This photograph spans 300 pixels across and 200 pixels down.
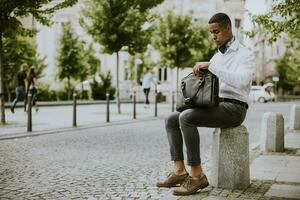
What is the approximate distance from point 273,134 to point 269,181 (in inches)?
133

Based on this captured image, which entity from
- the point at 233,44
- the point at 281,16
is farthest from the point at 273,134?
the point at 233,44

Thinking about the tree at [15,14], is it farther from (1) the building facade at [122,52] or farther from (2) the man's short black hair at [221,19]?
(1) the building facade at [122,52]

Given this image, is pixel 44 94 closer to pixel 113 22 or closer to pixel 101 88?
pixel 101 88

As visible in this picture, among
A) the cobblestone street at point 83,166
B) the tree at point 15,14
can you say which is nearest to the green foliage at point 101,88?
the tree at point 15,14

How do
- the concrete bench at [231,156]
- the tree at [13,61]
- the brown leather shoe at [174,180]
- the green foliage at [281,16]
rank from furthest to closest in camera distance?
the tree at [13,61] → the green foliage at [281,16] → the brown leather shoe at [174,180] → the concrete bench at [231,156]

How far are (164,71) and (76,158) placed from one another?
141ft

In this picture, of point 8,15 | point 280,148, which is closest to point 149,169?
point 280,148

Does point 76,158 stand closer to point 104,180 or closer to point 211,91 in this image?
point 104,180

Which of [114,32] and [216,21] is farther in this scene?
[114,32]

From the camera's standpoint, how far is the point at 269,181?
6500 millimetres

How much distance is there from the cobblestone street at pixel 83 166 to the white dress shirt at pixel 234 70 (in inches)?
52.1

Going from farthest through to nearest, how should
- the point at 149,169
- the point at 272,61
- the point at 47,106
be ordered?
the point at 272,61, the point at 47,106, the point at 149,169

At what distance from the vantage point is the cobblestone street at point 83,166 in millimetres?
5848

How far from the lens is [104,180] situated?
662 centimetres
